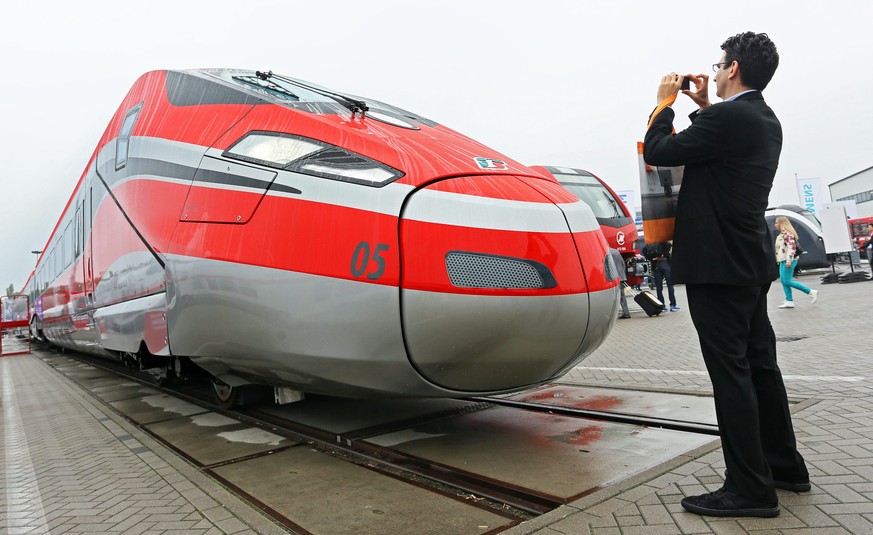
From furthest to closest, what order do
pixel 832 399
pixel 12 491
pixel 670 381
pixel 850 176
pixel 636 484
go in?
pixel 850 176
pixel 670 381
pixel 832 399
pixel 12 491
pixel 636 484

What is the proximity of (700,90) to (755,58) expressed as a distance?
33cm

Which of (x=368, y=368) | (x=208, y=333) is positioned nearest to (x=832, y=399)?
(x=368, y=368)

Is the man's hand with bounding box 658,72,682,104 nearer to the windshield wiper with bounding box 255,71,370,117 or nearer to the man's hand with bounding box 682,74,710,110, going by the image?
the man's hand with bounding box 682,74,710,110

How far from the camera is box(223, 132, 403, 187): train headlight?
3061 millimetres

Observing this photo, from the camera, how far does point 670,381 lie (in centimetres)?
532

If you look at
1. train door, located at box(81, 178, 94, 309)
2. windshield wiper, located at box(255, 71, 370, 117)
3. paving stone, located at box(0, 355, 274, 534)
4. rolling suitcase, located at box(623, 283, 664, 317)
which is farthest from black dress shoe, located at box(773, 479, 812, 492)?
rolling suitcase, located at box(623, 283, 664, 317)

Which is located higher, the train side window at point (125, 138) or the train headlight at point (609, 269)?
the train side window at point (125, 138)

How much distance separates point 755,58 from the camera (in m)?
2.50

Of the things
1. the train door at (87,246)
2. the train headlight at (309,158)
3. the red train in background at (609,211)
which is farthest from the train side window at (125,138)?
the red train in background at (609,211)

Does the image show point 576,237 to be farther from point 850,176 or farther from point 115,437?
point 850,176

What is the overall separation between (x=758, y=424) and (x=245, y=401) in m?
3.91

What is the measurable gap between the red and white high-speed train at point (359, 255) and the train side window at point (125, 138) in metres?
1.15

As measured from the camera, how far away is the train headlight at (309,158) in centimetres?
306

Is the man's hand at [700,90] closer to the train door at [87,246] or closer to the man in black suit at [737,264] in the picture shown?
the man in black suit at [737,264]
